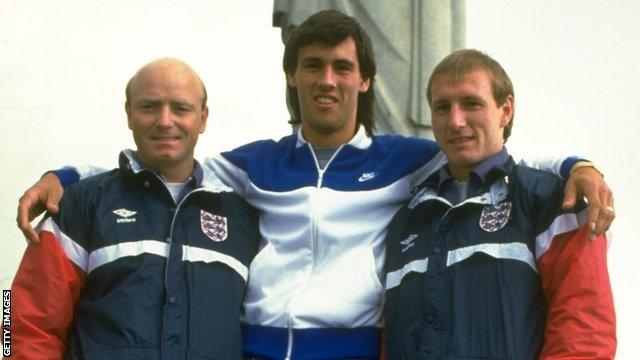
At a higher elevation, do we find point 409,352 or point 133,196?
point 133,196

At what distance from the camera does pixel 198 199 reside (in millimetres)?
3609

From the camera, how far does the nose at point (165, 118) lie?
357 centimetres

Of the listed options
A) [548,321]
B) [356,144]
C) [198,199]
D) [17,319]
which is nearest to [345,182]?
[356,144]

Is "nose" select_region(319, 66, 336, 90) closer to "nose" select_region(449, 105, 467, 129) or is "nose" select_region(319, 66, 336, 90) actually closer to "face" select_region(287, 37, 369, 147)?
"face" select_region(287, 37, 369, 147)

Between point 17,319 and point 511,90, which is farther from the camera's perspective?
point 511,90

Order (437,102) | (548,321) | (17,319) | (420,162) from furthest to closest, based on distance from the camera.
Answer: (420,162) < (437,102) < (17,319) < (548,321)

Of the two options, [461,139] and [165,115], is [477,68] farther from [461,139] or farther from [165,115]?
[165,115]

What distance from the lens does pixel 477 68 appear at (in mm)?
3494

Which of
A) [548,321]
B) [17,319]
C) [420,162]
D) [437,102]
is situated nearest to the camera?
[548,321]

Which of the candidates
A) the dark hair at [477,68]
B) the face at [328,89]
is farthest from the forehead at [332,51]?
the dark hair at [477,68]

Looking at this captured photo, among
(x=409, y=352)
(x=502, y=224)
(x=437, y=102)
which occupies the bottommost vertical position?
(x=409, y=352)

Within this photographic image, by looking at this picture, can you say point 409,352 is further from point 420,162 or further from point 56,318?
point 56,318

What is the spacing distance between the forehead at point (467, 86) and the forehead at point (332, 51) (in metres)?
0.45

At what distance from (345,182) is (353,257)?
0.97 ft
